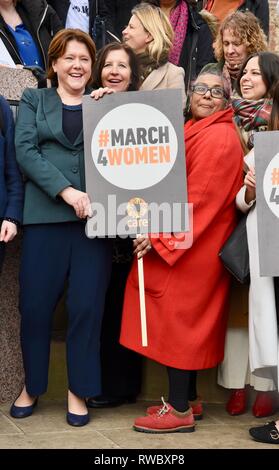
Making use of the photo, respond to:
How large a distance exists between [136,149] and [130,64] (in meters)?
0.63

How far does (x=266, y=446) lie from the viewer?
16.1 feet

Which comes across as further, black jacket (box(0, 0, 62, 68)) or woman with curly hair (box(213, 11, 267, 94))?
black jacket (box(0, 0, 62, 68))

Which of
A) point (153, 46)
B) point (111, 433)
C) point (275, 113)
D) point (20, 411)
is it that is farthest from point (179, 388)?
point (153, 46)

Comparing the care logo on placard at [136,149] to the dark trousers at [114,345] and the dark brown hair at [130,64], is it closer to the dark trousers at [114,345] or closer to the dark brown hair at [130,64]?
the dark brown hair at [130,64]

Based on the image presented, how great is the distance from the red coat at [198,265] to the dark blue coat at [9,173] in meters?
0.74

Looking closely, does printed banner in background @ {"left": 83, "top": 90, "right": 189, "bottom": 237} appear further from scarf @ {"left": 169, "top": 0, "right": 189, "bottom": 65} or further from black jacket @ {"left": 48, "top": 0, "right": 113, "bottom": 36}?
black jacket @ {"left": 48, "top": 0, "right": 113, "bottom": 36}

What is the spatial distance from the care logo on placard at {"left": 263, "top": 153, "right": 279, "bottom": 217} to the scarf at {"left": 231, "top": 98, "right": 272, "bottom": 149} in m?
→ 0.35

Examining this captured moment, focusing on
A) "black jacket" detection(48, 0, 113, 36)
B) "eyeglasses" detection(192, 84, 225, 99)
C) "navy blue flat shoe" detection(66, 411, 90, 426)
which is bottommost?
"navy blue flat shoe" detection(66, 411, 90, 426)

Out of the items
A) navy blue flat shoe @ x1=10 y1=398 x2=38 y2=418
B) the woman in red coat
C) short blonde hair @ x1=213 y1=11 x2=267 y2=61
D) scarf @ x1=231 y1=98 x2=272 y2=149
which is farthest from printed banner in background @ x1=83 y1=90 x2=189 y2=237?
short blonde hair @ x1=213 y1=11 x2=267 y2=61

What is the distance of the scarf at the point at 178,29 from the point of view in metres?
6.73

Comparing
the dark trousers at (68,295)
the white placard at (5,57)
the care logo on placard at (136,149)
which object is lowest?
the dark trousers at (68,295)

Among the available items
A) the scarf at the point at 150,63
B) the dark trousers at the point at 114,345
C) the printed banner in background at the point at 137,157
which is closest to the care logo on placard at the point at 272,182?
the printed banner in background at the point at 137,157

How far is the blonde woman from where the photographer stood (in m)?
5.93

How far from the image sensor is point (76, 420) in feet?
17.0
